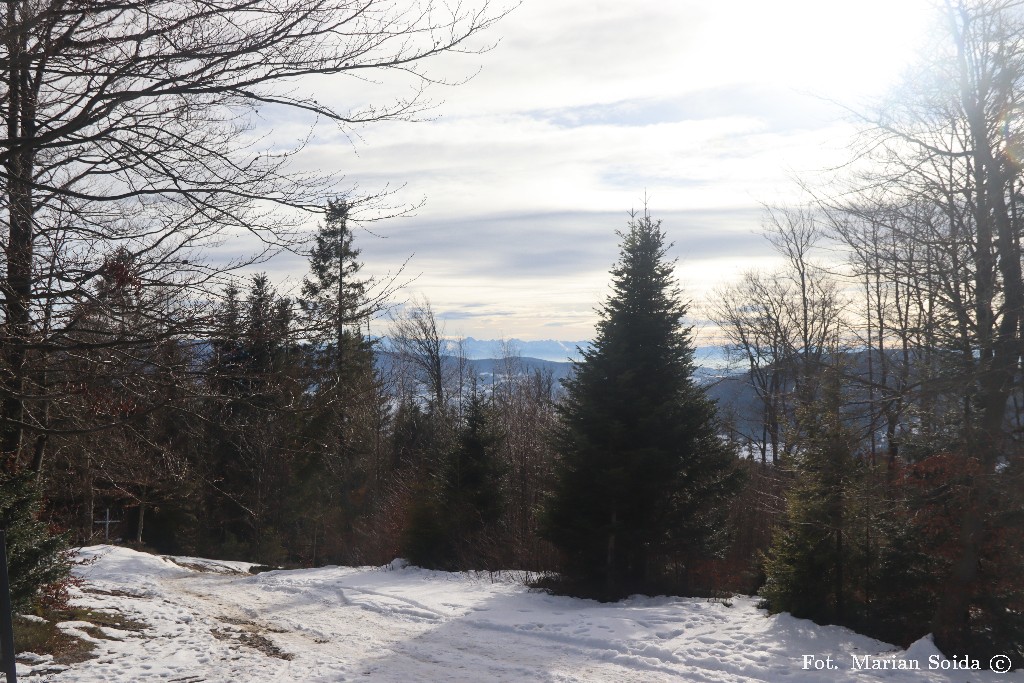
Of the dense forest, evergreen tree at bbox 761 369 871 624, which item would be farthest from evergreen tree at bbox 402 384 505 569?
evergreen tree at bbox 761 369 871 624

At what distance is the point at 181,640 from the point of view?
1059cm

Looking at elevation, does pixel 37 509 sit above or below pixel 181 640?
above

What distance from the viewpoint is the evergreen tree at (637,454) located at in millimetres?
15617

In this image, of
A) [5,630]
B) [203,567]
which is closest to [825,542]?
[5,630]

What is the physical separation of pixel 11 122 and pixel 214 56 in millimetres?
2685

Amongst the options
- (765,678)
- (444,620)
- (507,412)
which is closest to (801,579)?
(765,678)

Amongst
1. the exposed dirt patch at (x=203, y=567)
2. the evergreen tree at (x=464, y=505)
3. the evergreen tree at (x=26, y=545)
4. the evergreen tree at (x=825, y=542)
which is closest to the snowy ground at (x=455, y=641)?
the evergreen tree at (x=825, y=542)

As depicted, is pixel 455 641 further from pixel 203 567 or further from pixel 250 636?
pixel 203 567

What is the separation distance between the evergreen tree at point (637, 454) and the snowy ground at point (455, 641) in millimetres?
1276

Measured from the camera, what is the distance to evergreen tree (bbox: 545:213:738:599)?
15.6 m

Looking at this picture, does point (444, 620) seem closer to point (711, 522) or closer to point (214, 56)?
point (711, 522)

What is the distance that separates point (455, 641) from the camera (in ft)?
36.2

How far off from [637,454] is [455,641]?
19.2ft

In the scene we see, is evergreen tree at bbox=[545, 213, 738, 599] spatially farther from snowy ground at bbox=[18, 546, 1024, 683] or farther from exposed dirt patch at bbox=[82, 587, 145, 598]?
exposed dirt patch at bbox=[82, 587, 145, 598]
